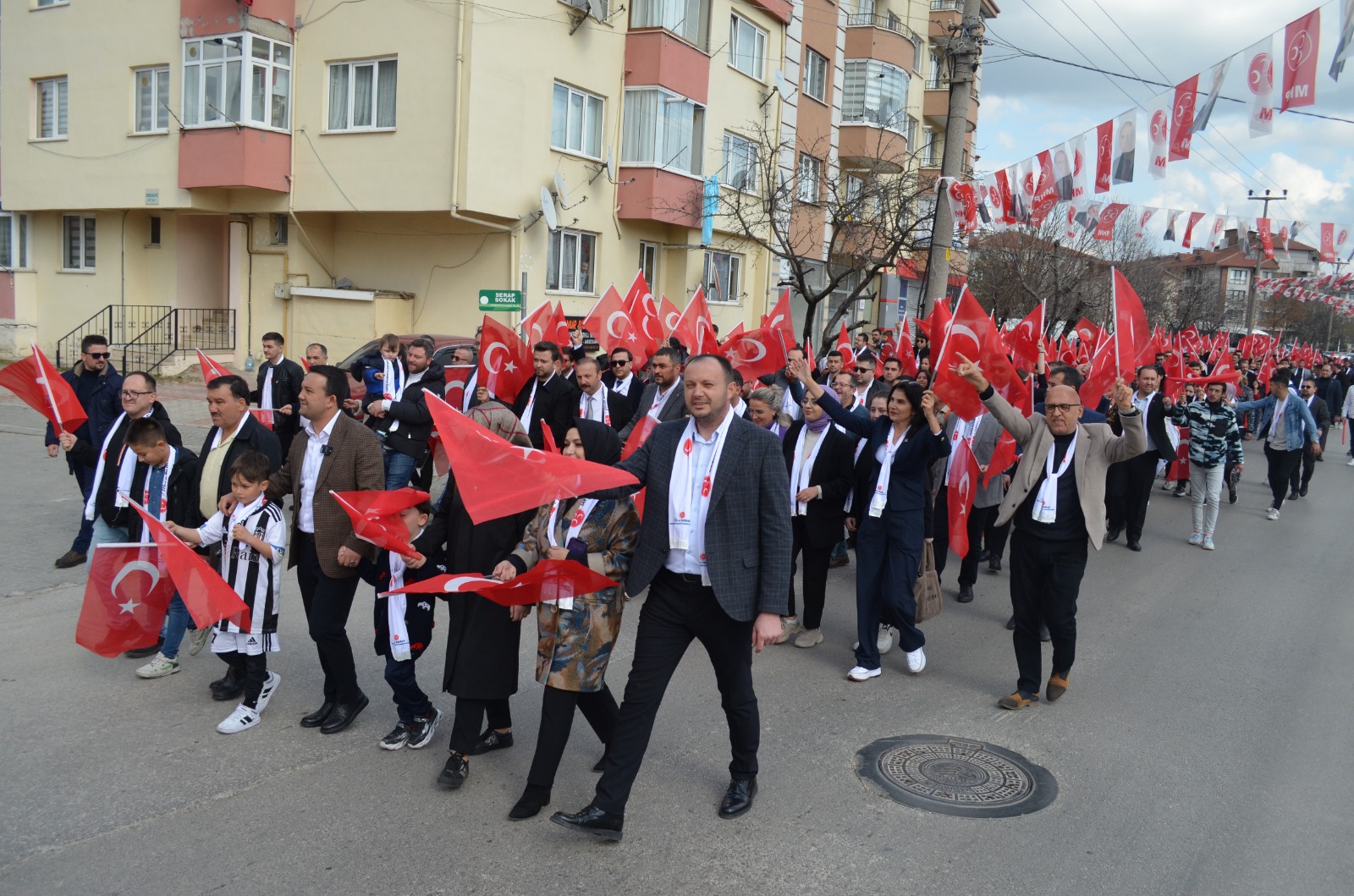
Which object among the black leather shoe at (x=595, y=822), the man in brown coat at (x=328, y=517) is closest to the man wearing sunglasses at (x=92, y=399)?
the man in brown coat at (x=328, y=517)

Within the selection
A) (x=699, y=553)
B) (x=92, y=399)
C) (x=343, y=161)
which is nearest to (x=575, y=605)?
(x=699, y=553)

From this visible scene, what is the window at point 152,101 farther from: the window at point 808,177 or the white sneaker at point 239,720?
the white sneaker at point 239,720

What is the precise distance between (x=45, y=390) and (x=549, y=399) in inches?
147

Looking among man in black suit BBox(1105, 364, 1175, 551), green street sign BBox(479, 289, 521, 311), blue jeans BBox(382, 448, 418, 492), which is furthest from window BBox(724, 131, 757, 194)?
blue jeans BBox(382, 448, 418, 492)

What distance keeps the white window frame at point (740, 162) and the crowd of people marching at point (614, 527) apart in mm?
18295

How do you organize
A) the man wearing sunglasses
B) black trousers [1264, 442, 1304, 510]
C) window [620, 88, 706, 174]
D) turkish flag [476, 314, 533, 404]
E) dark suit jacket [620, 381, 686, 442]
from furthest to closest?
window [620, 88, 706, 174]
black trousers [1264, 442, 1304, 510]
turkish flag [476, 314, 533, 404]
the man wearing sunglasses
dark suit jacket [620, 381, 686, 442]

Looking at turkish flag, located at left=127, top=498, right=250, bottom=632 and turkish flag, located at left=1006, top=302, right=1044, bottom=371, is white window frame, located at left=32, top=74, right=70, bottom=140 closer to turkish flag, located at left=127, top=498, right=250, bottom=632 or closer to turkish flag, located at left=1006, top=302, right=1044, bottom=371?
turkish flag, located at left=1006, top=302, right=1044, bottom=371

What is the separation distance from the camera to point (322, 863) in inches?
155

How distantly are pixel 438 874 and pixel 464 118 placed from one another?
58.4ft

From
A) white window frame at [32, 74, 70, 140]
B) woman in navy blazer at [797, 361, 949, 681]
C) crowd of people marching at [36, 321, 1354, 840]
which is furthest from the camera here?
white window frame at [32, 74, 70, 140]

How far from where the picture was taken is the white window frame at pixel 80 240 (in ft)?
80.5

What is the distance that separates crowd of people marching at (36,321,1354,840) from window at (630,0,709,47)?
1660 cm

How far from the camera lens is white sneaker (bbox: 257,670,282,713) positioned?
531 centimetres

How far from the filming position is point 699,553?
4.24m
